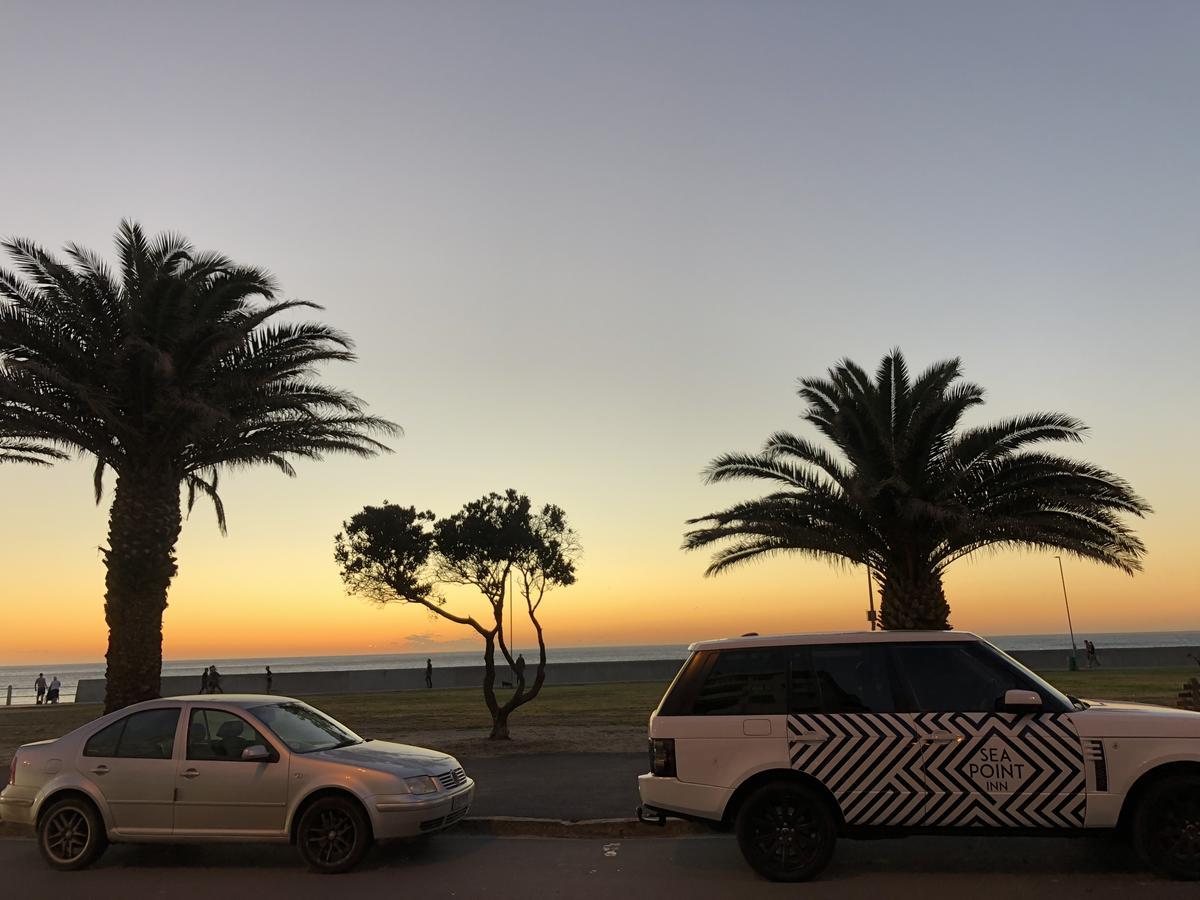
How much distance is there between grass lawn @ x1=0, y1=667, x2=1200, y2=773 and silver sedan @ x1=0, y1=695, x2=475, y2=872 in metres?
7.86

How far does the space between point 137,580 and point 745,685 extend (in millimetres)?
11754

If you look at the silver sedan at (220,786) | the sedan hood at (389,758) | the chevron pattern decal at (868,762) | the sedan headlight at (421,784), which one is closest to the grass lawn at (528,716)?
the sedan hood at (389,758)

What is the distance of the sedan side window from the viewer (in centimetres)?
856

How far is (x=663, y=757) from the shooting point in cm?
780

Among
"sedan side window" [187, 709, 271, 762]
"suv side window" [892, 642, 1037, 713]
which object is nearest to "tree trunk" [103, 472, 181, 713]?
"sedan side window" [187, 709, 271, 762]

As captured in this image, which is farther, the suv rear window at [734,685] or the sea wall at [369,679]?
the sea wall at [369,679]

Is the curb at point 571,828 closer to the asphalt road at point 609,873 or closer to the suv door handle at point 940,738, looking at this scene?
the asphalt road at point 609,873

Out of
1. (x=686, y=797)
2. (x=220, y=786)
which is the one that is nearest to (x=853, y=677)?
(x=686, y=797)

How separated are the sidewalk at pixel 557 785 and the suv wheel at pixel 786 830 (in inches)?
103

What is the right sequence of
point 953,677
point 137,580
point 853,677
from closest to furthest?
point 953,677 → point 853,677 → point 137,580

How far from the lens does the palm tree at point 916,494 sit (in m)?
17.0

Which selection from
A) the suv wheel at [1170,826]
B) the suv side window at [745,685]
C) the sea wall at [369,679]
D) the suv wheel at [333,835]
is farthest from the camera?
the sea wall at [369,679]

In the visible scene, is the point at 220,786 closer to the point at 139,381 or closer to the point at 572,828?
the point at 572,828

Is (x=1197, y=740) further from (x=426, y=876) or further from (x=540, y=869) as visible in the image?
(x=426, y=876)
